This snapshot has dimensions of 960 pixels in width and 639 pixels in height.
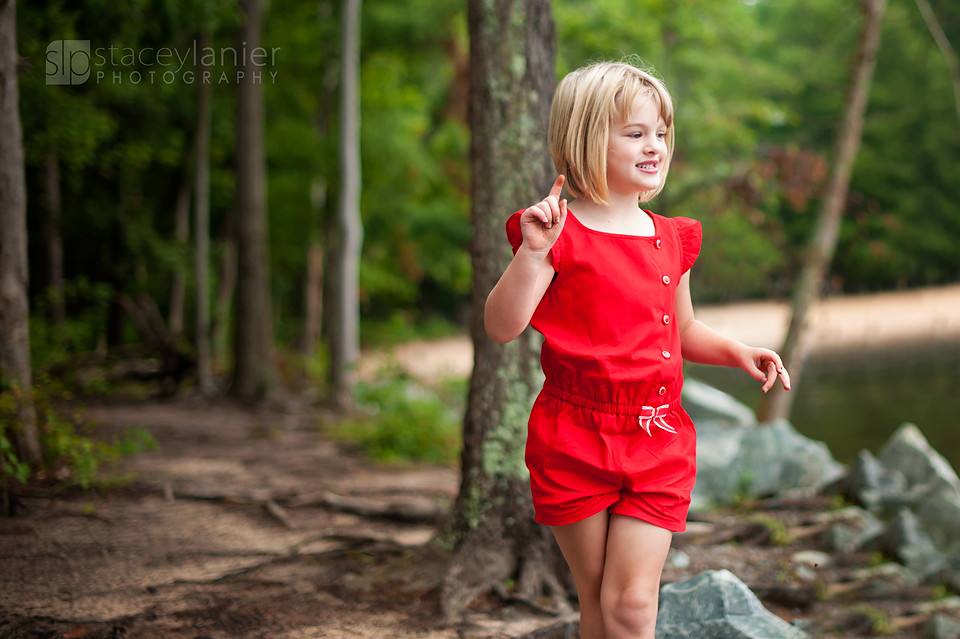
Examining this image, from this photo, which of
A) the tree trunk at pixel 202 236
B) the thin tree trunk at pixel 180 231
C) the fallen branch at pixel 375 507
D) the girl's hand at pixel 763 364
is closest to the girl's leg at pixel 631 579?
the girl's hand at pixel 763 364

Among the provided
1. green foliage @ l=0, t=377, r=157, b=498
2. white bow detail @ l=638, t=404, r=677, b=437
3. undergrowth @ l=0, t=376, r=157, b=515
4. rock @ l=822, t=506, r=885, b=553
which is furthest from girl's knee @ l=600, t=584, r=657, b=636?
rock @ l=822, t=506, r=885, b=553

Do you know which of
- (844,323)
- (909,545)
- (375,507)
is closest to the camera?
(375,507)

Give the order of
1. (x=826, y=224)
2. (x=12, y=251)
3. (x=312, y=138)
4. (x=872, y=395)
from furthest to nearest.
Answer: (x=312, y=138), (x=872, y=395), (x=826, y=224), (x=12, y=251)

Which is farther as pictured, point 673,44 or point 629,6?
point 673,44

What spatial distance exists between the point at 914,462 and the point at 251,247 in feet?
24.8

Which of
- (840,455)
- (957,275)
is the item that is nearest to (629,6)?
(840,455)

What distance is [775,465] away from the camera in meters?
6.71

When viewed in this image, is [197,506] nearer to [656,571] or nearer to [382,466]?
[382,466]

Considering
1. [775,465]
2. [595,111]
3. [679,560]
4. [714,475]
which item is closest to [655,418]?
[595,111]

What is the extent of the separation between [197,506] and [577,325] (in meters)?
3.51

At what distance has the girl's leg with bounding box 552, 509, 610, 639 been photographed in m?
1.90

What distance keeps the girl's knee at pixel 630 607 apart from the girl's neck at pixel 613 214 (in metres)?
0.90

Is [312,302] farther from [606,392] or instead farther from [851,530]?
[606,392]

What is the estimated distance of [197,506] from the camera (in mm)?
4586
